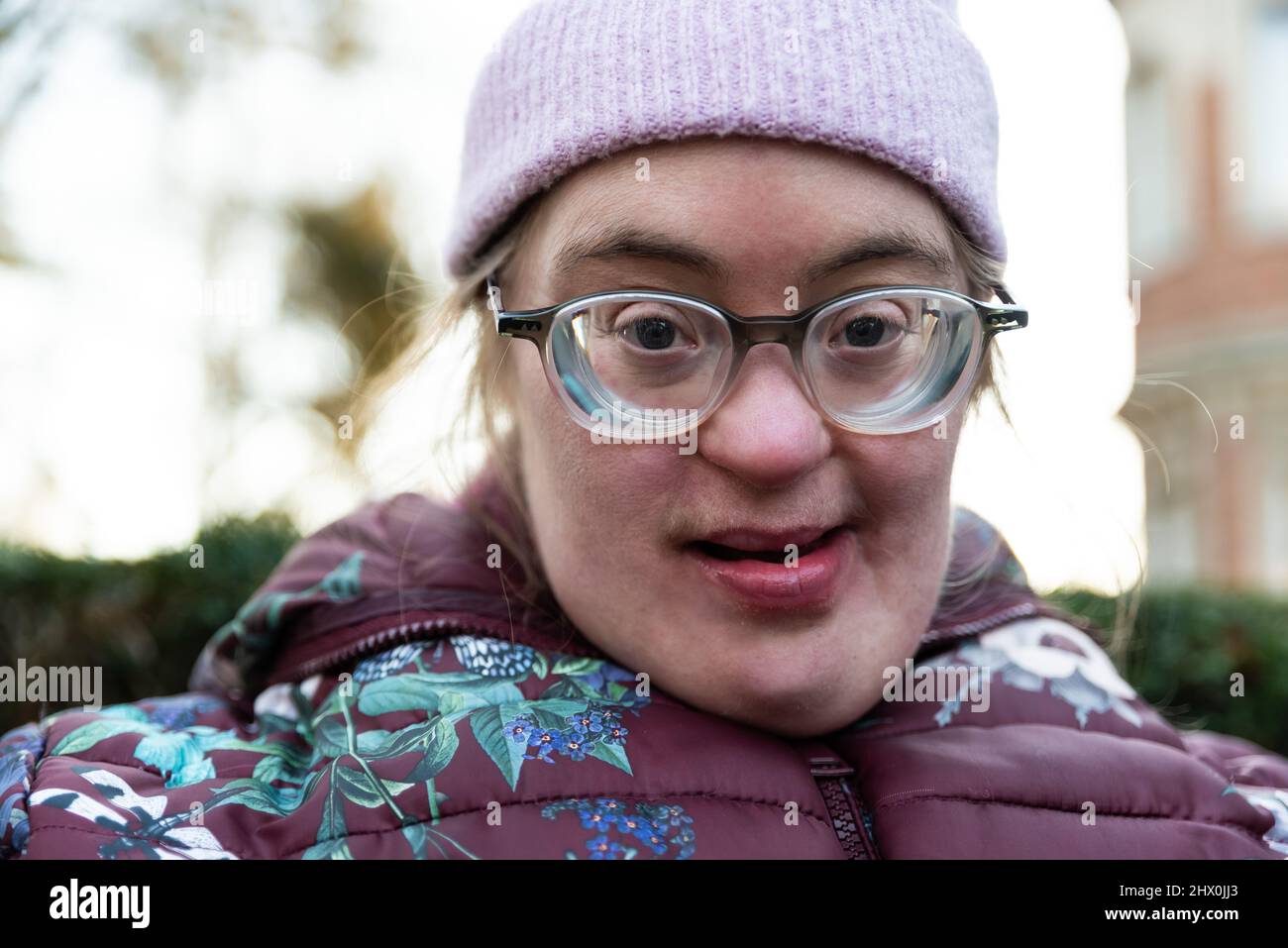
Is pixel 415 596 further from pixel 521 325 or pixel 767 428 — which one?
pixel 767 428

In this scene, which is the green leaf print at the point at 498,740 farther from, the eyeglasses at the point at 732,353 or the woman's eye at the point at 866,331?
the woman's eye at the point at 866,331

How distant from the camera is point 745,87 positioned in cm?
139

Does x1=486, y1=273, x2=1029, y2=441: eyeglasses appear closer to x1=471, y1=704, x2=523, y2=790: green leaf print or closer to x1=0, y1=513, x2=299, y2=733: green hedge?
x1=471, y1=704, x2=523, y2=790: green leaf print

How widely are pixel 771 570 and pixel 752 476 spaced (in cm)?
14

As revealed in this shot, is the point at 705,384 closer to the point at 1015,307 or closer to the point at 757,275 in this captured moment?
the point at 757,275

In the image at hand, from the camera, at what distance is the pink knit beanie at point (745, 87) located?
4.57 feet

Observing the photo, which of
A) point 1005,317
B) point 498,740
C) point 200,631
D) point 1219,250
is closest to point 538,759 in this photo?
point 498,740

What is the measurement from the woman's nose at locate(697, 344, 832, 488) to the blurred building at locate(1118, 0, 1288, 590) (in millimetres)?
10152

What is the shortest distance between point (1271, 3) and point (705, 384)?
12072mm

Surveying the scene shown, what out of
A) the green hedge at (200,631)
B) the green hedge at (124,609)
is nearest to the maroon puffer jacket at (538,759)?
the green hedge at (200,631)

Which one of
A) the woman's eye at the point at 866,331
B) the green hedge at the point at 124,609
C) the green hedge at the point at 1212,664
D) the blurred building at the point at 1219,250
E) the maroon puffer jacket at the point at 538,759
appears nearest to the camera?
the maroon puffer jacket at the point at 538,759

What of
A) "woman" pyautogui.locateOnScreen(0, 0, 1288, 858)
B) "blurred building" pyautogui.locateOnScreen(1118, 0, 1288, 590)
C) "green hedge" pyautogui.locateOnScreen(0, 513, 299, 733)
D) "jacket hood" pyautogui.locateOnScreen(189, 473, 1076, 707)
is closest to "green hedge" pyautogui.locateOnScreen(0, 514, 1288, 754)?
"green hedge" pyautogui.locateOnScreen(0, 513, 299, 733)

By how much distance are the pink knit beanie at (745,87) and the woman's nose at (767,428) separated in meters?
0.31
